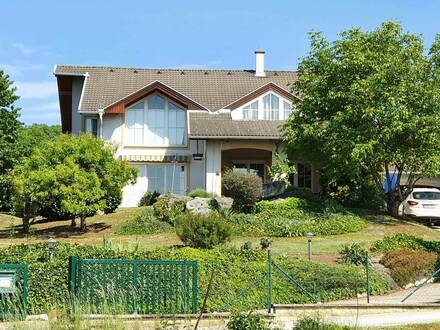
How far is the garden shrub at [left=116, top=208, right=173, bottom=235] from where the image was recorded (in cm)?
2658

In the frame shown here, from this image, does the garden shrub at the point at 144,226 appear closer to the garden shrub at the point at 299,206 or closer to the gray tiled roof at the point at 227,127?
the garden shrub at the point at 299,206

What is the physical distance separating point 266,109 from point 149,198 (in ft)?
25.5

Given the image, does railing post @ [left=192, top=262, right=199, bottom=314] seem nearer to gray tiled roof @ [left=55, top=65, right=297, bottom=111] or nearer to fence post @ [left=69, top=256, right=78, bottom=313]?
fence post @ [left=69, top=256, right=78, bottom=313]

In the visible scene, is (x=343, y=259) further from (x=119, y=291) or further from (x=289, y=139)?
(x=289, y=139)

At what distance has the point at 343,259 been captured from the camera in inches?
755

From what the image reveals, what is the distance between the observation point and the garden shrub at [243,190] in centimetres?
2859

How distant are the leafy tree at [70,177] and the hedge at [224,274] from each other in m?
9.36

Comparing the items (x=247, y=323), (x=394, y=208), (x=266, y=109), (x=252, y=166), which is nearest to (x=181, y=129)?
(x=252, y=166)

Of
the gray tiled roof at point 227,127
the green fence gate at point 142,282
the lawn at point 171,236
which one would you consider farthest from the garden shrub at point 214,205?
the green fence gate at point 142,282

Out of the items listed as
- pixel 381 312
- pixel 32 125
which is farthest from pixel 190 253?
pixel 32 125

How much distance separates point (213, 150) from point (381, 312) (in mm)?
20464

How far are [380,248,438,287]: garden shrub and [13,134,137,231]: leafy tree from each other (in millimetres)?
11963

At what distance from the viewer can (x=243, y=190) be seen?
2852 cm

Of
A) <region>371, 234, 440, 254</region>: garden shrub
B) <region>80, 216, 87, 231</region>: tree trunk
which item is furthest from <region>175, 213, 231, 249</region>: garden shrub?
<region>80, 216, 87, 231</region>: tree trunk
